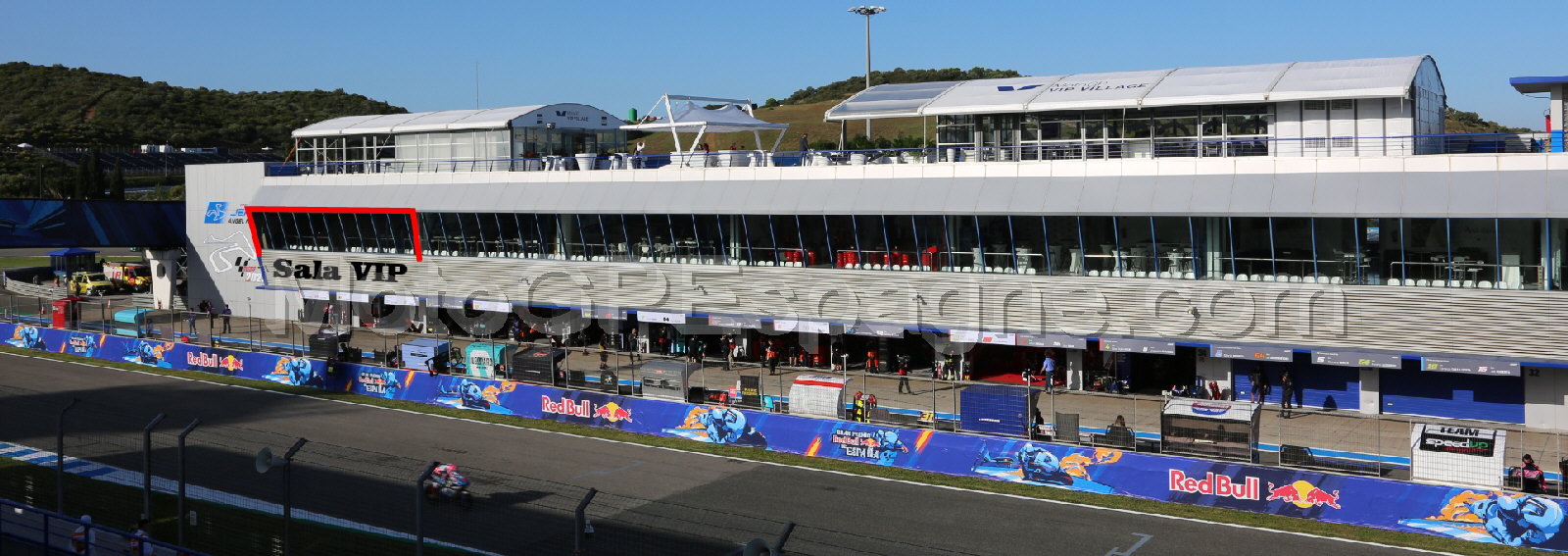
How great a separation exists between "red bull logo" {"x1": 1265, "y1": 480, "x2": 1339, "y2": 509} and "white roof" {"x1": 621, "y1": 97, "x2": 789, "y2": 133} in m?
27.5

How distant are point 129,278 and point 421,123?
32.8 m

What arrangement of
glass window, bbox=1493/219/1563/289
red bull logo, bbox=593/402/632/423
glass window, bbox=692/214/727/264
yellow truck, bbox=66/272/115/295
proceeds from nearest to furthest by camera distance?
glass window, bbox=1493/219/1563/289
red bull logo, bbox=593/402/632/423
glass window, bbox=692/214/727/264
yellow truck, bbox=66/272/115/295

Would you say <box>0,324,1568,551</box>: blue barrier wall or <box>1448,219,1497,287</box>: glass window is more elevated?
<box>1448,219,1497,287</box>: glass window

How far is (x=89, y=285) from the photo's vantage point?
7288cm

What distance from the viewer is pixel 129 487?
2477cm

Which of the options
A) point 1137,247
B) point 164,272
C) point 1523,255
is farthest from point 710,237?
point 164,272

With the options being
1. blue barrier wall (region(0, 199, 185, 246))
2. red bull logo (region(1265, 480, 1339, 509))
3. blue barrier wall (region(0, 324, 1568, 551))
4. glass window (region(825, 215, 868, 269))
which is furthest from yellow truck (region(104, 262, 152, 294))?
red bull logo (region(1265, 480, 1339, 509))

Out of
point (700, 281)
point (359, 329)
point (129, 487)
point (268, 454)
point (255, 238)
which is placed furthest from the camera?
point (255, 238)

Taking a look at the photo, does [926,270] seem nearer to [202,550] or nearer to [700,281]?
[700,281]

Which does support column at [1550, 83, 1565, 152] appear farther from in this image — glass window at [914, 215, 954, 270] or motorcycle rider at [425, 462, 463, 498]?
motorcycle rider at [425, 462, 463, 498]

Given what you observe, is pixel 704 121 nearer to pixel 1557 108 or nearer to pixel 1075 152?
pixel 1075 152

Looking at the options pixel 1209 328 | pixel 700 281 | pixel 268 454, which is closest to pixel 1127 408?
pixel 1209 328

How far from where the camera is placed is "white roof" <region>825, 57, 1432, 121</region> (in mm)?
34438

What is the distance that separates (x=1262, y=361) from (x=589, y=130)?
111 ft
